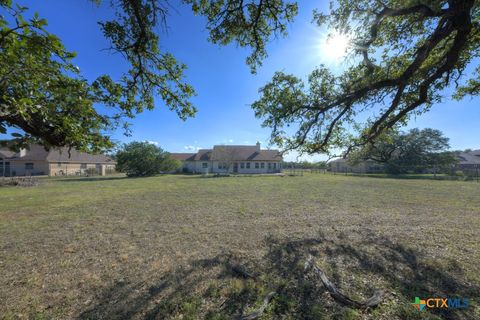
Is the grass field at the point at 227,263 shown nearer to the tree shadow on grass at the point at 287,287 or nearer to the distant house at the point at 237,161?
the tree shadow on grass at the point at 287,287

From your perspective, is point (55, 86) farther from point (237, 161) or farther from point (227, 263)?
point (237, 161)

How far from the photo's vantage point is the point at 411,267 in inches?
143

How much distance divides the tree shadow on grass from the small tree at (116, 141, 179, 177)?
92.8 feet

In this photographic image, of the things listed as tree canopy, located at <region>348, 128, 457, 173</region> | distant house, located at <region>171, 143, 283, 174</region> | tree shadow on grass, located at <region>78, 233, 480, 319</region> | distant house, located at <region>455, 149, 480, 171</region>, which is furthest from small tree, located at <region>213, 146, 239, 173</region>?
distant house, located at <region>455, 149, 480, 171</region>

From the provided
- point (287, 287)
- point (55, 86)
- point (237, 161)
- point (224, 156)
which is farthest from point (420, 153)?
point (55, 86)

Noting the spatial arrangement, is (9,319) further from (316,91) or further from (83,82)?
(316,91)

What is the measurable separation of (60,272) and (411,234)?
803cm

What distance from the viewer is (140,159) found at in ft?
95.0

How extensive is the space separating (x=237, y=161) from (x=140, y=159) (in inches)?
714

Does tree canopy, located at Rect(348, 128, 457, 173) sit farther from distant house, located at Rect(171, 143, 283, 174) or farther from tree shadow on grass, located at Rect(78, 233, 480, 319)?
tree shadow on grass, located at Rect(78, 233, 480, 319)

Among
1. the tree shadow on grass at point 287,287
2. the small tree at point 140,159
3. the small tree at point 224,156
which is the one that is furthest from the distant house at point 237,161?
the tree shadow on grass at point 287,287

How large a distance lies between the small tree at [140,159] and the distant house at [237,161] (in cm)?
1044

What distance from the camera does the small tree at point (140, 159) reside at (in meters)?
28.4

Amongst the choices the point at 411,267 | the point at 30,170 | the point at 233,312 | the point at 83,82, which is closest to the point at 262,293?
the point at 233,312
